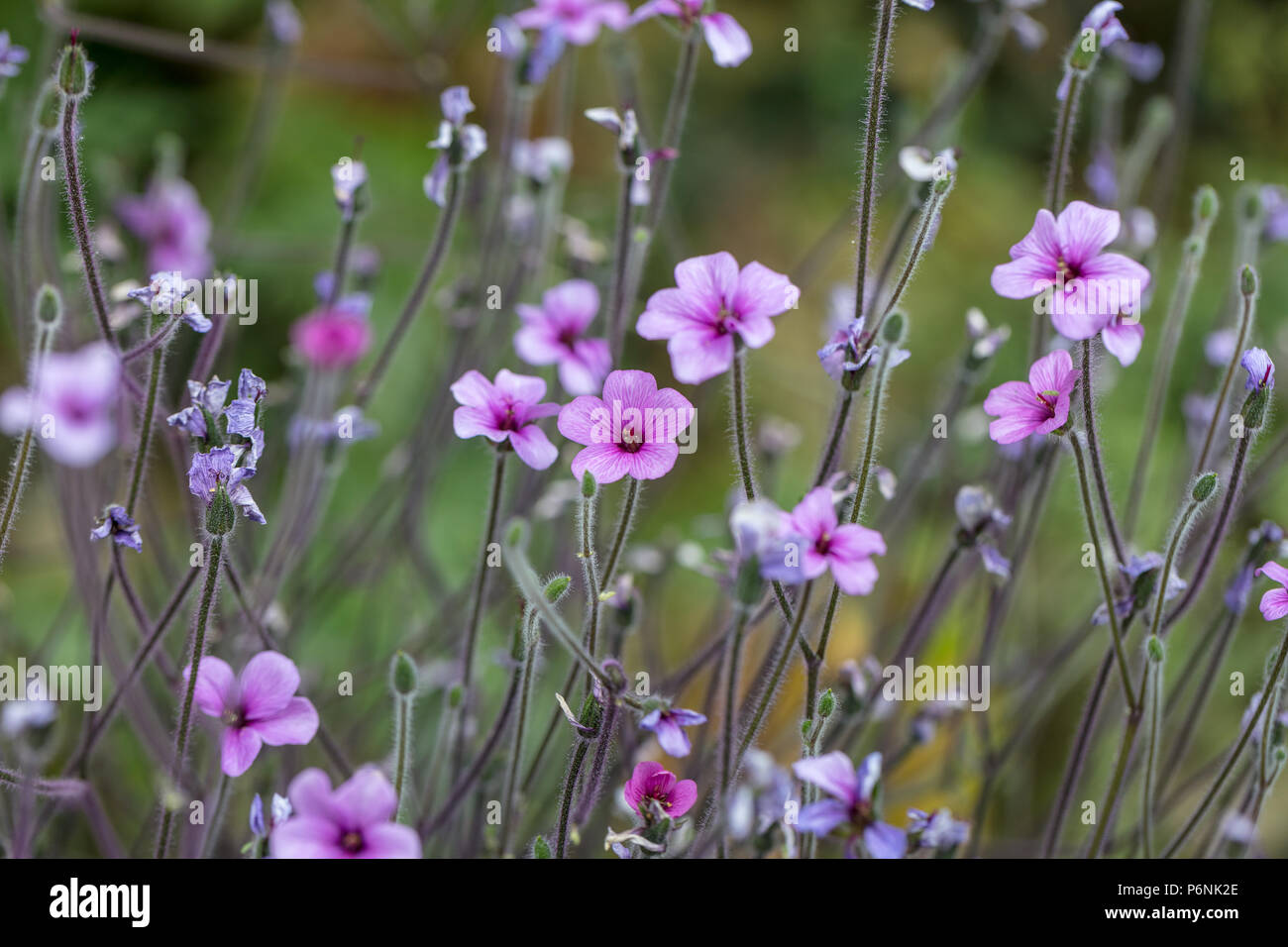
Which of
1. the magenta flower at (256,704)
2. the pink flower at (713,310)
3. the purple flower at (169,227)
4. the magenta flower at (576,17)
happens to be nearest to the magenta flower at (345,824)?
the magenta flower at (256,704)

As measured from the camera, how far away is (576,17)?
0.42m

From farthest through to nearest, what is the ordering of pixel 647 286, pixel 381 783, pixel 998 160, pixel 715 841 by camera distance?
1. pixel 998 160
2. pixel 647 286
3. pixel 715 841
4. pixel 381 783

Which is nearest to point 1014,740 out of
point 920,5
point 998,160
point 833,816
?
point 833,816

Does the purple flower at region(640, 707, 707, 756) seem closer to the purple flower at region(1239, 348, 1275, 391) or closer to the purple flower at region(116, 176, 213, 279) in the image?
the purple flower at region(1239, 348, 1275, 391)

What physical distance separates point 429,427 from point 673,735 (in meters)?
0.30

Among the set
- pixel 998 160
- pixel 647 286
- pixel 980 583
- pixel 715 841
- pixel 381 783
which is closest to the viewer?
pixel 381 783

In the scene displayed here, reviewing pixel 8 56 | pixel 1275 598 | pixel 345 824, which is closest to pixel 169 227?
pixel 8 56

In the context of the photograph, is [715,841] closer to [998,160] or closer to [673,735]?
[673,735]

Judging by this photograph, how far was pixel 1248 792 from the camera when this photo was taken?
0.46 m

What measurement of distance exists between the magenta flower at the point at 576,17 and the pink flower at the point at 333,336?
0.61ft

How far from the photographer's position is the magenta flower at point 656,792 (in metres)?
0.35

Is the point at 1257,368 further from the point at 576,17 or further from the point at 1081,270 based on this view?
the point at 576,17

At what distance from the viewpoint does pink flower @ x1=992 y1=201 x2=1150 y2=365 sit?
351 millimetres

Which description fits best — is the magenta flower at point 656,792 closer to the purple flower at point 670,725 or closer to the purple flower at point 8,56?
the purple flower at point 670,725
